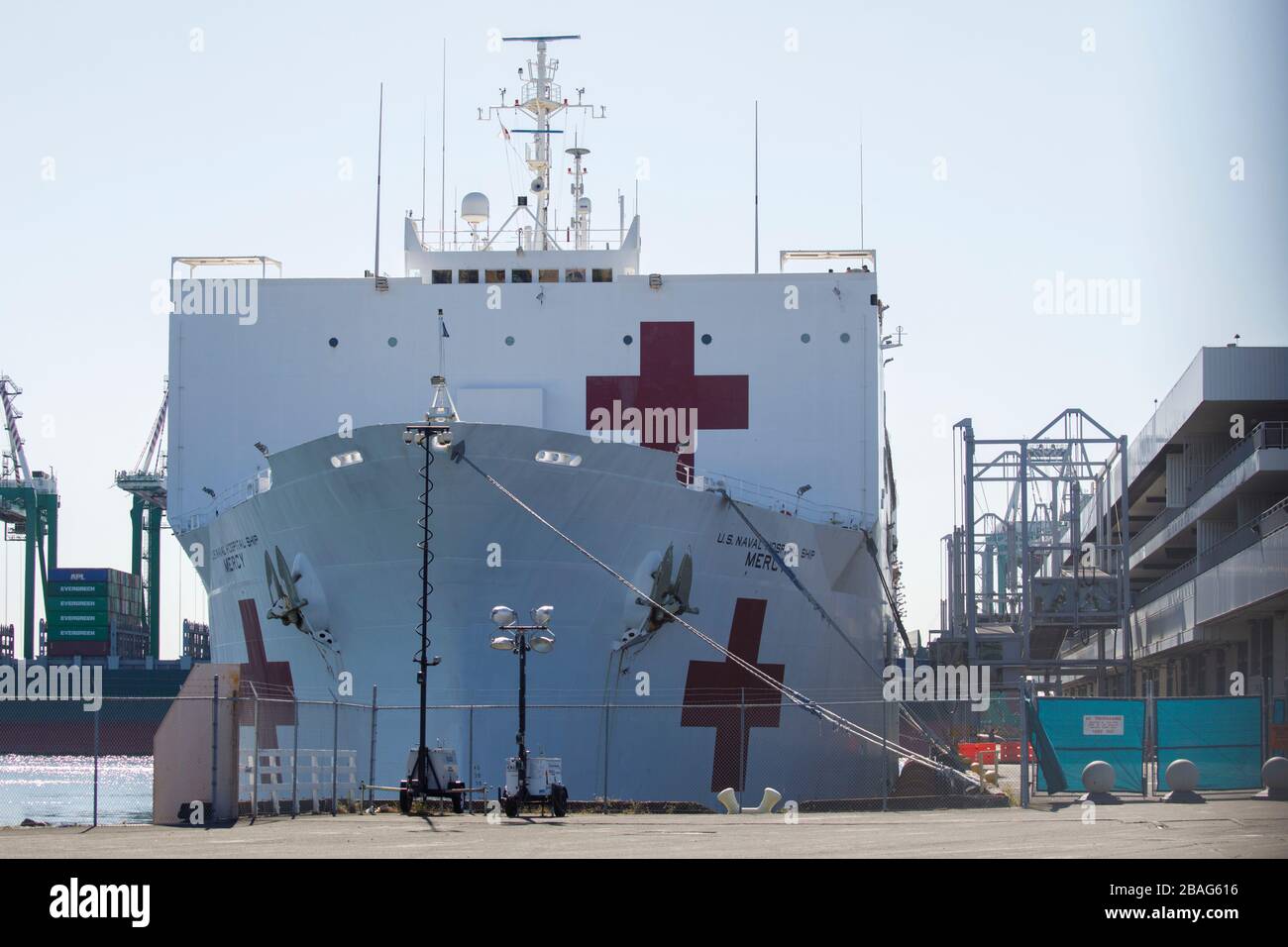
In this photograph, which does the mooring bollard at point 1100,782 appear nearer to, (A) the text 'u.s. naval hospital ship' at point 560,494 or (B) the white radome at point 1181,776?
(B) the white radome at point 1181,776

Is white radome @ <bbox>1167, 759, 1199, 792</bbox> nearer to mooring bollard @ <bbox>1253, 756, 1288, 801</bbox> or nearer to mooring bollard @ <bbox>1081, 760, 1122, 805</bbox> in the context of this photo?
mooring bollard @ <bbox>1081, 760, 1122, 805</bbox>

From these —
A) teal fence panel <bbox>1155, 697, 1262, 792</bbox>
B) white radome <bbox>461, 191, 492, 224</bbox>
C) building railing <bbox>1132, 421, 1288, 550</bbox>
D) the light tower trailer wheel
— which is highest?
white radome <bbox>461, 191, 492, 224</bbox>

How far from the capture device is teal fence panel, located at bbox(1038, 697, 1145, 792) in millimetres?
17156

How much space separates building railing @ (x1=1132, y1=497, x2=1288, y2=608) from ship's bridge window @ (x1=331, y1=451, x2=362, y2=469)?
1244 centimetres

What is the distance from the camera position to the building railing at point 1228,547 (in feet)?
75.6

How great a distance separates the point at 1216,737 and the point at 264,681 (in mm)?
11554

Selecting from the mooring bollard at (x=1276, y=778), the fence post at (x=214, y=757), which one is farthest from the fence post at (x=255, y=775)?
the mooring bollard at (x=1276, y=778)

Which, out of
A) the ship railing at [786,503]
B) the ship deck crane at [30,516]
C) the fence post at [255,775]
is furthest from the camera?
the ship deck crane at [30,516]

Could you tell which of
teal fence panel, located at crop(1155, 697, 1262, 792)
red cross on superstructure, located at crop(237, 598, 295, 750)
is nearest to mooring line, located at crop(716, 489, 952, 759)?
teal fence panel, located at crop(1155, 697, 1262, 792)

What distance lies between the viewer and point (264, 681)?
66.9 feet

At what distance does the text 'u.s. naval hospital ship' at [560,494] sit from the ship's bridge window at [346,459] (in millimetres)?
33

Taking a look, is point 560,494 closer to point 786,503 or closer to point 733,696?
point 733,696

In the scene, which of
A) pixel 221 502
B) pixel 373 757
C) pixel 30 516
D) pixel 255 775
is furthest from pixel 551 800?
pixel 30 516
